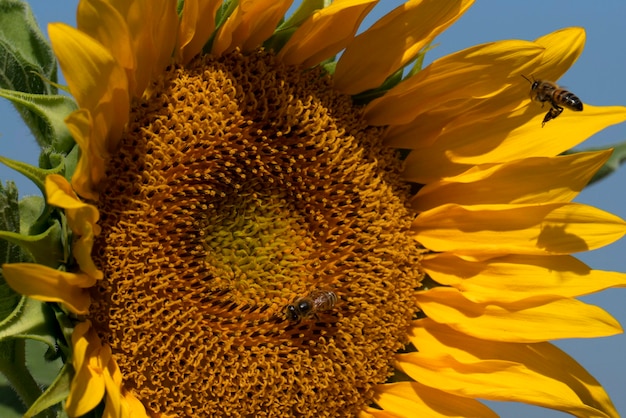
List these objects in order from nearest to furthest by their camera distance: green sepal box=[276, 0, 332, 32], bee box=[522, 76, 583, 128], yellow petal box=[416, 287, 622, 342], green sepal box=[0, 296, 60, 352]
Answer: green sepal box=[0, 296, 60, 352], green sepal box=[276, 0, 332, 32], bee box=[522, 76, 583, 128], yellow petal box=[416, 287, 622, 342]

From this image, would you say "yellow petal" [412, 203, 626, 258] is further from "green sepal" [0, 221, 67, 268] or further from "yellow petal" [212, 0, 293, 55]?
"green sepal" [0, 221, 67, 268]

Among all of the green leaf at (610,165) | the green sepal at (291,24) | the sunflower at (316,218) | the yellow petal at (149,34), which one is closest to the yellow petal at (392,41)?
the sunflower at (316,218)

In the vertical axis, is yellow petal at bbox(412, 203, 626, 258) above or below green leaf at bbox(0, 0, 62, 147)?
above

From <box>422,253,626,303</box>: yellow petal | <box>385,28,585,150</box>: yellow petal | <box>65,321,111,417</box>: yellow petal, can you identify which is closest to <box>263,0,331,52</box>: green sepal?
<box>385,28,585,150</box>: yellow petal

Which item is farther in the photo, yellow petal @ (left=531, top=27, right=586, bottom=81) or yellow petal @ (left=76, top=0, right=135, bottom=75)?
yellow petal @ (left=531, top=27, right=586, bottom=81)

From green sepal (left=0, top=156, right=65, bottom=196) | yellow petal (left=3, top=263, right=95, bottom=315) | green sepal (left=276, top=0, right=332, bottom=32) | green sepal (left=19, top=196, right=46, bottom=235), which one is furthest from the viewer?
green sepal (left=276, top=0, right=332, bottom=32)

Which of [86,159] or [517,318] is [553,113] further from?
[86,159]

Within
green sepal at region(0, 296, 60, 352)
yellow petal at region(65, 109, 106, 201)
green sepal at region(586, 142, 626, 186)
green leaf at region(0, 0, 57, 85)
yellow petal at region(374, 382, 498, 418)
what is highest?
green sepal at region(586, 142, 626, 186)

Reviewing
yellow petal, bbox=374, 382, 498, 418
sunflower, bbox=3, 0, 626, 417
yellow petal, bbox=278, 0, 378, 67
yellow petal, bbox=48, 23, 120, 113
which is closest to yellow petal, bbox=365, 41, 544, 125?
sunflower, bbox=3, 0, 626, 417
